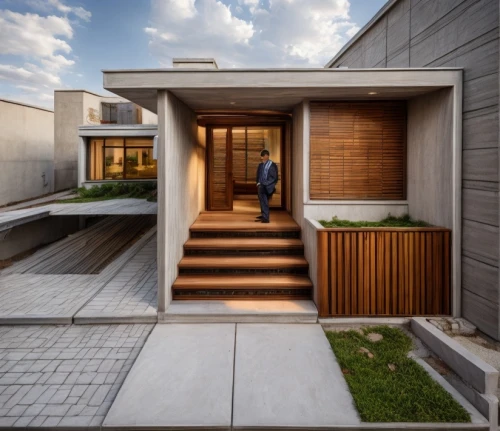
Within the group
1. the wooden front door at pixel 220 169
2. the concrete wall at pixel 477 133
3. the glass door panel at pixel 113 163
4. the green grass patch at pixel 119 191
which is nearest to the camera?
the concrete wall at pixel 477 133

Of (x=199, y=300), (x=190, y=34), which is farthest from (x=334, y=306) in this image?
(x=190, y=34)

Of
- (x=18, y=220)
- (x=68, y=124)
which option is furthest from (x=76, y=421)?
(x=68, y=124)

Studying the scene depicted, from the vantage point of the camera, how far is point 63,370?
141 inches

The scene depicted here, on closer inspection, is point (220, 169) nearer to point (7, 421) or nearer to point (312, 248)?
point (312, 248)

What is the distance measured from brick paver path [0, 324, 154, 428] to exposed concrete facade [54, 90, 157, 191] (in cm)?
1555

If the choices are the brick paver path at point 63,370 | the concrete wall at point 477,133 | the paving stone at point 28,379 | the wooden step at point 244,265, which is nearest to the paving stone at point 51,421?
the brick paver path at point 63,370

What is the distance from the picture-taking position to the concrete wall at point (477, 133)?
4.14 meters

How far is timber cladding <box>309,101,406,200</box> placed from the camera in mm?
5582

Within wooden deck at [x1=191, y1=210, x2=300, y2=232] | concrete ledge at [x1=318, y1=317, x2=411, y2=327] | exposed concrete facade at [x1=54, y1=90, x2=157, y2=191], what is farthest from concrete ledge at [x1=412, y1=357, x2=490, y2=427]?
exposed concrete facade at [x1=54, y1=90, x2=157, y2=191]

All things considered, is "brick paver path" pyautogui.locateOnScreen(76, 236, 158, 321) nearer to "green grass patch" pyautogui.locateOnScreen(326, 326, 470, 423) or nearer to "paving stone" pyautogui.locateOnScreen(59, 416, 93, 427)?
"paving stone" pyautogui.locateOnScreen(59, 416, 93, 427)

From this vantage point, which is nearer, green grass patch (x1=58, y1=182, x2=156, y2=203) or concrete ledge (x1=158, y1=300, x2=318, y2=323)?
concrete ledge (x1=158, y1=300, x2=318, y2=323)

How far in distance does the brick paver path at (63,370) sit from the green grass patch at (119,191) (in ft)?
32.5

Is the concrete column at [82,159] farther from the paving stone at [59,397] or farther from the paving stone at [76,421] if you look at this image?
the paving stone at [76,421]

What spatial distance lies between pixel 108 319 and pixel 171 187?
6.43 ft
